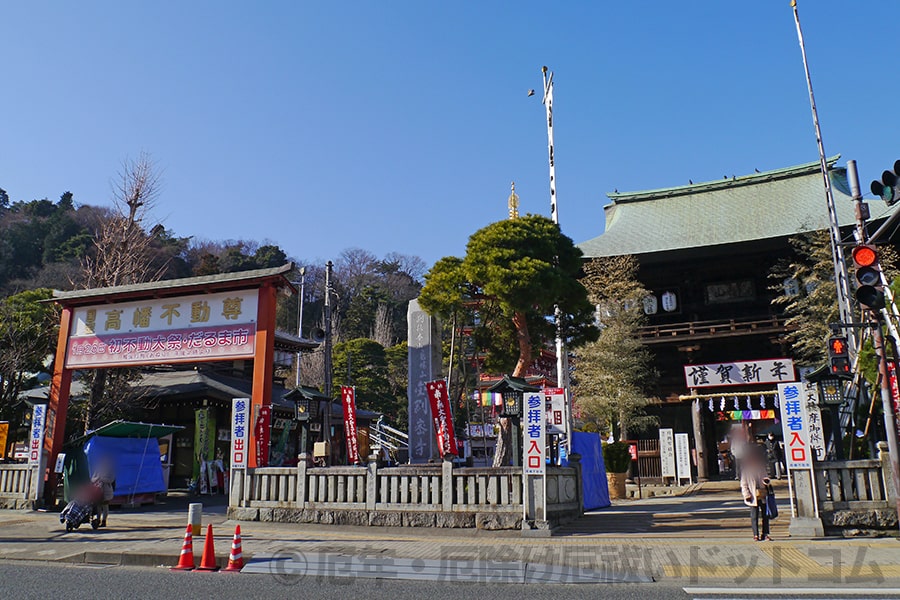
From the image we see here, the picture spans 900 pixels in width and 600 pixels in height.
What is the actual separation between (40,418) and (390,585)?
1368cm

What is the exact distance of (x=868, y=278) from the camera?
9.79m

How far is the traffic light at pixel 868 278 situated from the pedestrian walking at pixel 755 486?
2.92 meters

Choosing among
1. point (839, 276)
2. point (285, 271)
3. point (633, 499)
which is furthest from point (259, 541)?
point (839, 276)

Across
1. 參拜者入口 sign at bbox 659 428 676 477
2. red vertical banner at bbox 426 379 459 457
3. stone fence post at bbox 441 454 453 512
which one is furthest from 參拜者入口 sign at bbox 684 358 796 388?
stone fence post at bbox 441 454 453 512

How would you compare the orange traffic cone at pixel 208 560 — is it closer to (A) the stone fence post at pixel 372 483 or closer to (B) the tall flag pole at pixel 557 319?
(A) the stone fence post at pixel 372 483

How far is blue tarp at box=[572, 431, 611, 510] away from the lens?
1570cm

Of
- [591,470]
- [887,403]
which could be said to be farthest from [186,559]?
[887,403]

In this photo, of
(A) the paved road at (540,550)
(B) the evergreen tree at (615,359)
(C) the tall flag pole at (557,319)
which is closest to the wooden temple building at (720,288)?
(B) the evergreen tree at (615,359)

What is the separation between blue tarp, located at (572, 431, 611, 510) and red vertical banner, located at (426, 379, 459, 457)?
3428mm

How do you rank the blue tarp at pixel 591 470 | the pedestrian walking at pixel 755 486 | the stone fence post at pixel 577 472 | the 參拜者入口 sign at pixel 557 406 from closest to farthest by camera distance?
1. the pedestrian walking at pixel 755 486
2. the stone fence post at pixel 577 472
3. the blue tarp at pixel 591 470
4. the 參拜者入口 sign at pixel 557 406

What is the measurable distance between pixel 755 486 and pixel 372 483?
7058 mm

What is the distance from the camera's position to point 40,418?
655 inches

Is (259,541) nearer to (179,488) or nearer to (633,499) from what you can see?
(633,499)

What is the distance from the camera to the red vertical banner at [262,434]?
14.1 metres
